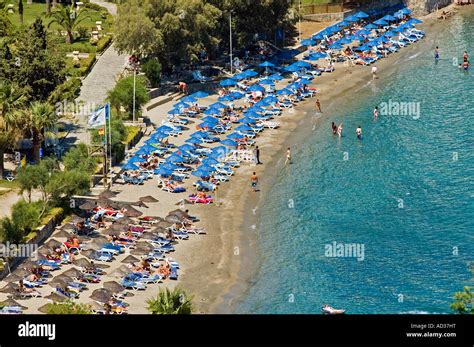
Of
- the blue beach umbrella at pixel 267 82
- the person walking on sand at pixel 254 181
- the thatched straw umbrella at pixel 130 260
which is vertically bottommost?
the thatched straw umbrella at pixel 130 260

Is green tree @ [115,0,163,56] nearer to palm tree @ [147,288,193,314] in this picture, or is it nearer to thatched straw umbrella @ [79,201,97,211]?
thatched straw umbrella @ [79,201,97,211]

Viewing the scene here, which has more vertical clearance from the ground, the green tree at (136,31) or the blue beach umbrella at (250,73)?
the green tree at (136,31)

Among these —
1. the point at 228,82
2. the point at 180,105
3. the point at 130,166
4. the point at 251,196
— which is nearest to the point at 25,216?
the point at 130,166

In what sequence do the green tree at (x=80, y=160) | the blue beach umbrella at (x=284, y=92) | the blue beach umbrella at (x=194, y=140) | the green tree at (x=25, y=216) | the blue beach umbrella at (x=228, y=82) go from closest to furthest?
the green tree at (x=25, y=216)
the green tree at (x=80, y=160)
the blue beach umbrella at (x=194, y=140)
the blue beach umbrella at (x=284, y=92)
the blue beach umbrella at (x=228, y=82)

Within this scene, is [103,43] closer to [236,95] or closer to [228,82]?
[228,82]

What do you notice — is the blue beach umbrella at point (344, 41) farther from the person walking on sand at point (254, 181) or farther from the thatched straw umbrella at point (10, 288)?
the thatched straw umbrella at point (10, 288)

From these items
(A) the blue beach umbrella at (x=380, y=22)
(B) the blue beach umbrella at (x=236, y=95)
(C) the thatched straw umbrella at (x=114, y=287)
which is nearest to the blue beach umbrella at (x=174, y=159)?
A: (B) the blue beach umbrella at (x=236, y=95)
